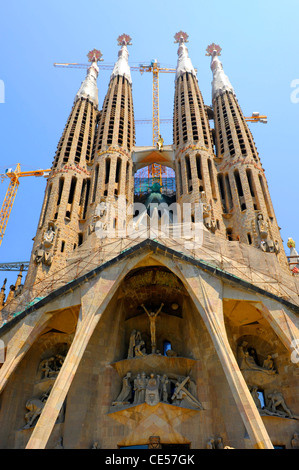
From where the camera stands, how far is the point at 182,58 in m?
36.2

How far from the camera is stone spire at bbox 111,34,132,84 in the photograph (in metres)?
34.7

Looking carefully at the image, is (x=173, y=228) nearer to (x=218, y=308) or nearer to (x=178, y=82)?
(x=218, y=308)

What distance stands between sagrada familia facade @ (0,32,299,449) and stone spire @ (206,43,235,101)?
11464 mm

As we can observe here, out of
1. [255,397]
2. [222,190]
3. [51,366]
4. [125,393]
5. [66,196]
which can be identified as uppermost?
[222,190]

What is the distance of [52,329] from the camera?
17156mm

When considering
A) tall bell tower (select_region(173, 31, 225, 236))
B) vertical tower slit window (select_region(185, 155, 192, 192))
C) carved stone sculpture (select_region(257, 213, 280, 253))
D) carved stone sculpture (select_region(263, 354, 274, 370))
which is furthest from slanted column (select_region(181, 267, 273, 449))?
vertical tower slit window (select_region(185, 155, 192, 192))

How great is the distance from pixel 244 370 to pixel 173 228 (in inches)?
277

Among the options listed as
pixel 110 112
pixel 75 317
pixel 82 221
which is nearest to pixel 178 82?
pixel 110 112

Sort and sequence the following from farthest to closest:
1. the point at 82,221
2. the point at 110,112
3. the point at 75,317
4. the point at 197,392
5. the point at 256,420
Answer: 1. the point at 110,112
2. the point at 82,221
3. the point at 75,317
4. the point at 197,392
5. the point at 256,420

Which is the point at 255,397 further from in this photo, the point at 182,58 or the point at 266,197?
the point at 182,58

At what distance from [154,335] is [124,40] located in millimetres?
33188

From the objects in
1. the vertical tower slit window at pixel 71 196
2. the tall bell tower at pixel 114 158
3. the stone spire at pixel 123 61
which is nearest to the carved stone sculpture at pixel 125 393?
the tall bell tower at pixel 114 158

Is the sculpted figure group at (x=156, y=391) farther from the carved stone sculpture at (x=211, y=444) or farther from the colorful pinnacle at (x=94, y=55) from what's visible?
the colorful pinnacle at (x=94, y=55)

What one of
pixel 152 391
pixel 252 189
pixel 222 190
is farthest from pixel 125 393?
pixel 222 190
